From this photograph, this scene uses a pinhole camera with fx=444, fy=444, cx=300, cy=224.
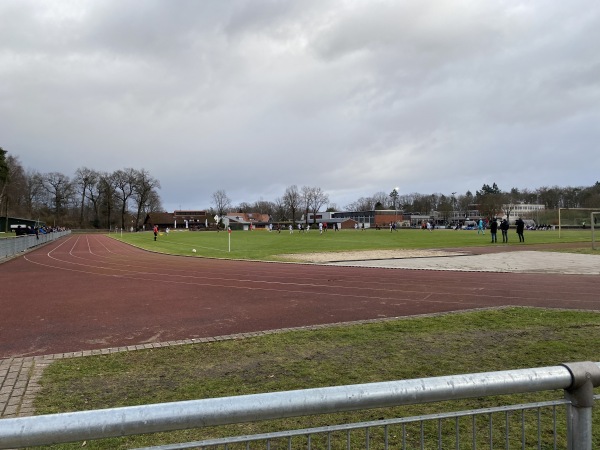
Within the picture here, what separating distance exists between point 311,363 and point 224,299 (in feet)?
19.8

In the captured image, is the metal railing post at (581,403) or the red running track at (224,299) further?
the red running track at (224,299)

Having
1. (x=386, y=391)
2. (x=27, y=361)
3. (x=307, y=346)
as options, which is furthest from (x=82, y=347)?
(x=386, y=391)

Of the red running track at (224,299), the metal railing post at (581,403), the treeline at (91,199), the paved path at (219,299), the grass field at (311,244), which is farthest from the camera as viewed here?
the treeline at (91,199)

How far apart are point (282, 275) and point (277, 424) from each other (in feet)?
41.1

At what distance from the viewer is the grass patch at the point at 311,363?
4.68 meters

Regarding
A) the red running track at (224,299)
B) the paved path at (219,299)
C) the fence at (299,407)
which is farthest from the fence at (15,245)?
the fence at (299,407)

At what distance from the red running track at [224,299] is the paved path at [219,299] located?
26 millimetres

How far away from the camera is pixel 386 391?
2.01 metres

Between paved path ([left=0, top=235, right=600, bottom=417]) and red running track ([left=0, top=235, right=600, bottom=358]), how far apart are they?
0.03 meters

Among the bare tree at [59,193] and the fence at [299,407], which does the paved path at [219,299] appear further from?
the bare tree at [59,193]

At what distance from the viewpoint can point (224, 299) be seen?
1163 centimetres

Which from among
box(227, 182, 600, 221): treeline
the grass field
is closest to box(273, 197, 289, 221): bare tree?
box(227, 182, 600, 221): treeline

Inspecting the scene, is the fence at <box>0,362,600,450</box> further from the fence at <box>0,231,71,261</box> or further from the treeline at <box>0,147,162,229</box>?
the treeline at <box>0,147,162,229</box>

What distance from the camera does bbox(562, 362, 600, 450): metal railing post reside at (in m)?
2.20
